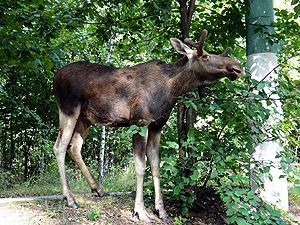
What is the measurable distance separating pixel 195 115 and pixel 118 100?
1399 millimetres

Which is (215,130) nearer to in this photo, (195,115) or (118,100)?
(195,115)

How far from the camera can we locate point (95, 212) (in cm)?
497

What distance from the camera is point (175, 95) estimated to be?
5.24 meters

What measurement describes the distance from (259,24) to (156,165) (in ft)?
8.98

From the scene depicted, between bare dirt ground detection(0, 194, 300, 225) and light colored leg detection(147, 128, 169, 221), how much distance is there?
0.13 m

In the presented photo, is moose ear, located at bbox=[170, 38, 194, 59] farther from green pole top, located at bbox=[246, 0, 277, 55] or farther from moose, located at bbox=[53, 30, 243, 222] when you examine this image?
green pole top, located at bbox=[246, 0, 277, 55]

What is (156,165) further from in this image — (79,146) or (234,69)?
(234,69)

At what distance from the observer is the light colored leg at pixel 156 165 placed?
209 inches

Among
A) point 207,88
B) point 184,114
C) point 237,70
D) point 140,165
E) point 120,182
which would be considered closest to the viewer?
point 237,70

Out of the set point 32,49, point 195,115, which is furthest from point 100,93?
point 32,49

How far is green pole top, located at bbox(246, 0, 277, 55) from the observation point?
6359 mm

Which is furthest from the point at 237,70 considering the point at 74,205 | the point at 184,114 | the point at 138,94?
the point at 74,205

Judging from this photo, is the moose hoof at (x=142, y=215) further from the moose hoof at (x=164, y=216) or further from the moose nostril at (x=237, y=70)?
the moose nostril at (x=237, y=70)

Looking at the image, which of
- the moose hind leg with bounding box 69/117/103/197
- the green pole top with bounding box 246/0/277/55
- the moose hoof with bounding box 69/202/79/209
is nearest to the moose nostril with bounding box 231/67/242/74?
the green pole top with bounding box 246/0/277/55
